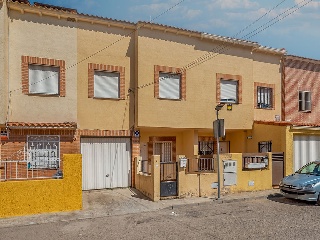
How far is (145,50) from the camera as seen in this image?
13.9 meters

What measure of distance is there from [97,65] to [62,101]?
7.19ft

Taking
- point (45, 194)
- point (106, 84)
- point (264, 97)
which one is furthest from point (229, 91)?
point (45, 194)

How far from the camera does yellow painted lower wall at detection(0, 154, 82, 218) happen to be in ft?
30.9

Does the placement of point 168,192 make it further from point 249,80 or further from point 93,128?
point 249,80

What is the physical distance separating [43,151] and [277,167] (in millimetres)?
10349

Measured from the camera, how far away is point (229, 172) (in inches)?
509

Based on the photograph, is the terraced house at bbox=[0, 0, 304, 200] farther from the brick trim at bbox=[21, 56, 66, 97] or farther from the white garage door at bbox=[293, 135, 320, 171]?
the white garage door at bbox=[293, 135, 320, 171]

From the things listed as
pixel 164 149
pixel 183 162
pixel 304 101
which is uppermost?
pixel 304 101

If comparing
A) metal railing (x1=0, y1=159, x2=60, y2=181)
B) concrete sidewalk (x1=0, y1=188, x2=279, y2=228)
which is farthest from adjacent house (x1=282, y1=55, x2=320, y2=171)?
metal railing (x1=0, y1=159, x2=60, y2=181)

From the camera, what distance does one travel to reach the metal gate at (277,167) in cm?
1414

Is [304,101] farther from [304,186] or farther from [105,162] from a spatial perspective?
[105,162]

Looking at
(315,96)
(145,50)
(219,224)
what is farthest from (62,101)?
(315,96)

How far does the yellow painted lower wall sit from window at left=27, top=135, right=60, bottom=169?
279 centimetres

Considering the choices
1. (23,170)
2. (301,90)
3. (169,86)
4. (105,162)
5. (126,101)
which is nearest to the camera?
(23,170)
